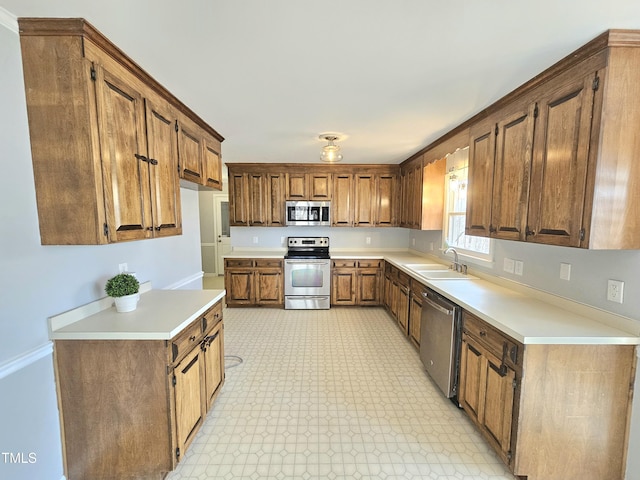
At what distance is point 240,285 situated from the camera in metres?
4.55

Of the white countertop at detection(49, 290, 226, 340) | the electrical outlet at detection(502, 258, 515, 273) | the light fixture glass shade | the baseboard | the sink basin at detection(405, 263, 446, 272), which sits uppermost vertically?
the light fixture glass shade

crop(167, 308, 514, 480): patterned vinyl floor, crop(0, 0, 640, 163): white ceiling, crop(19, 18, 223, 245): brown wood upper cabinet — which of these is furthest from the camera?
crop(167, 308, 514, 480): patterned vinyl floor

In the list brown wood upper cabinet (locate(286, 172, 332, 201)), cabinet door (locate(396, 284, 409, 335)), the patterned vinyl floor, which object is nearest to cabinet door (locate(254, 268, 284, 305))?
the patterned vinyl floor

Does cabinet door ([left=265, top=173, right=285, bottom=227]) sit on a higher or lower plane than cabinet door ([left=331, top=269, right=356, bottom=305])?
higher

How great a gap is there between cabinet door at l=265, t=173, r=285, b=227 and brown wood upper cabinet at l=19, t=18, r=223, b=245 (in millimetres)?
3037

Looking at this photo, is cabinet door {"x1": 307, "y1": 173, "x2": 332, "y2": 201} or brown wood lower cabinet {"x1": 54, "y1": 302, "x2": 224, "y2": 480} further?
cabinet door {"x1": 307, "y1": 173, "x2": 332, "y2": 201}

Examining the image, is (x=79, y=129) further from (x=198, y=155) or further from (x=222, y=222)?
(x=222, y=222)

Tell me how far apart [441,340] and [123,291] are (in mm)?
2423

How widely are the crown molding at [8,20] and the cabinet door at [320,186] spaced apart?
3.61 m

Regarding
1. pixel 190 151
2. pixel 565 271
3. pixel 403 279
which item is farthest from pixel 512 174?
pixel 190 151

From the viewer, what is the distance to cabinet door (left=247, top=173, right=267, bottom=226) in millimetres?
4641

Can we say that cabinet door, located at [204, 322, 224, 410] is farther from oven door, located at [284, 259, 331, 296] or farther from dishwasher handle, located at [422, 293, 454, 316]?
oven door, located at [284, 259, 331, 296]

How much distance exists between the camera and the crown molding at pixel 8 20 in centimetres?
119

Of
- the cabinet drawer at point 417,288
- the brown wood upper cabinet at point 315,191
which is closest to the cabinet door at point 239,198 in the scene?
the brown wood upper cabinet at point 315,191
